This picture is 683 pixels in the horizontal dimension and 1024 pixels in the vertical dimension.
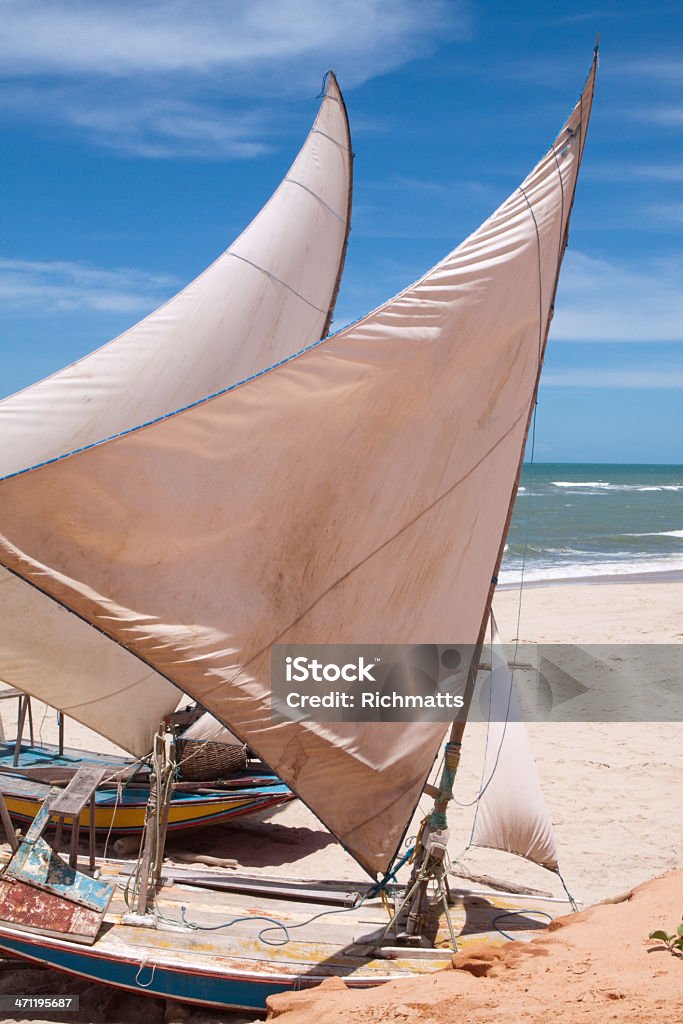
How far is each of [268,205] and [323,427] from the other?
6090mm

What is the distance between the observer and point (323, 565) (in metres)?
6.15

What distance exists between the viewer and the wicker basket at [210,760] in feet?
31.4

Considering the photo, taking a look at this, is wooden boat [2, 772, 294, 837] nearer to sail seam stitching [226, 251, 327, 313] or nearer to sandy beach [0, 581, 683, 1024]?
sandy beach [0, 581, 683, 1024]

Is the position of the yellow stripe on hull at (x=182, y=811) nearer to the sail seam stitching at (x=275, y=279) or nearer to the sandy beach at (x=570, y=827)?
the sandy beach at (x=570, y=827)

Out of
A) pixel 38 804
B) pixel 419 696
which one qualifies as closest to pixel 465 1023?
pixel 419 696

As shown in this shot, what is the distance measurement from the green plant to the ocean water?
30.5ft

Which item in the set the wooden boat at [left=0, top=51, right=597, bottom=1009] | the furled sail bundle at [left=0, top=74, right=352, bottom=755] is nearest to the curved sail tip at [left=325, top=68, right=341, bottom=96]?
the furled sail bundle at [left=0, top=74, right=352, bottom=755]

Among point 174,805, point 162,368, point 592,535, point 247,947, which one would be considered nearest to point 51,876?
point 247,947

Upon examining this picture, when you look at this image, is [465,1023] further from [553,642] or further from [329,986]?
[553,642]

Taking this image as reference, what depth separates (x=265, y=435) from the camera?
6.00 meters

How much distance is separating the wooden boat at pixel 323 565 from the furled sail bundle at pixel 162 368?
3148mm

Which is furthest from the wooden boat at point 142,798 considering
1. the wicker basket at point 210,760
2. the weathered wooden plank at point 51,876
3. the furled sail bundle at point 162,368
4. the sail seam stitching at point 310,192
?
the sail seam stitching at point 310,192

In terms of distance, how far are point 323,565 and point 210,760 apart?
4305 millimetres

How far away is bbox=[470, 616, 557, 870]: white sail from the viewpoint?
6730mm
